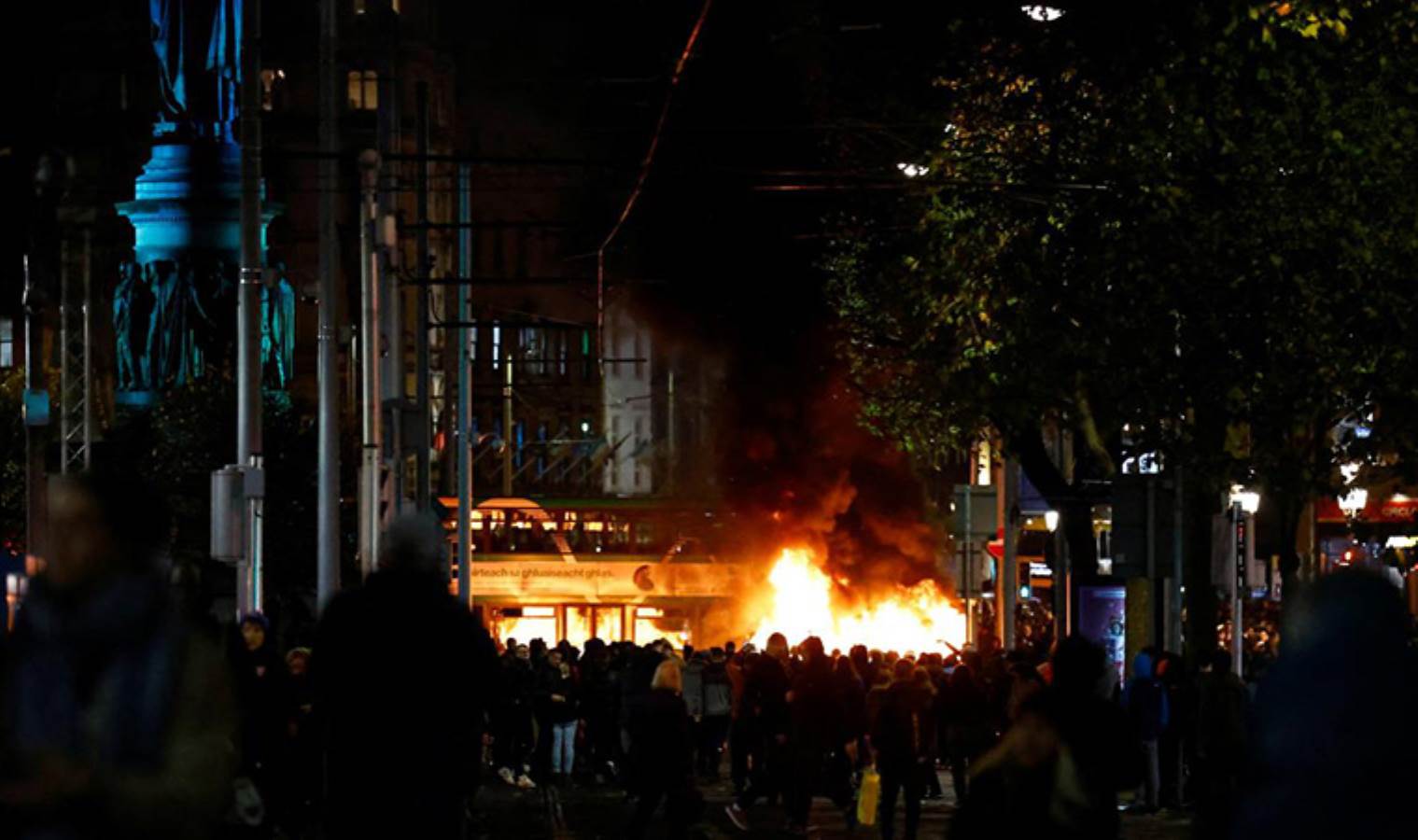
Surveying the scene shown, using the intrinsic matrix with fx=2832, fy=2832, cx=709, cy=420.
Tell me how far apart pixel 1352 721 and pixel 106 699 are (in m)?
3.02

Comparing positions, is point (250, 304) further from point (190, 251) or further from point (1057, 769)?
point (190, 251)

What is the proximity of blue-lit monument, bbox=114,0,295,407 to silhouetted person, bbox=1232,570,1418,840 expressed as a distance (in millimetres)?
66138

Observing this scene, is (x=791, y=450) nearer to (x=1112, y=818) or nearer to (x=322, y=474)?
(x=322, y=474)

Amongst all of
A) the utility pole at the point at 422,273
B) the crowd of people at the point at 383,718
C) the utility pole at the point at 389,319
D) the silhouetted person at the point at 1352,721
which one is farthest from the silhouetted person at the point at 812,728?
the silhouetted person at the point at 1352,721

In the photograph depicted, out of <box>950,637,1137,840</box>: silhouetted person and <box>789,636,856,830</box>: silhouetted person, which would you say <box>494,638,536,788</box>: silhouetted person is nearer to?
<box>789,636,856,830</box>: silhouetted person

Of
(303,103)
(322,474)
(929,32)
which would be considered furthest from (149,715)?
(303,103)

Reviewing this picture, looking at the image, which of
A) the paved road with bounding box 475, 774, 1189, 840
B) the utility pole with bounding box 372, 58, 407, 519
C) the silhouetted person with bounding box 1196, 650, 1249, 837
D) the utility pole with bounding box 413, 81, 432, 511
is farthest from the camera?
the utility pole with bounding box 413, 81, 432, 511

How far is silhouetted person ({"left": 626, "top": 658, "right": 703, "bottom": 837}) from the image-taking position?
21.5m

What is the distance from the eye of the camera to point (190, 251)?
326 feet

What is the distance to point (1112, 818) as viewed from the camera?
1133cm

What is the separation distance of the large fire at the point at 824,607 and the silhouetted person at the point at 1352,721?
68797mm

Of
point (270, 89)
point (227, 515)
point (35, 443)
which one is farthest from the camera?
point (270, 89)

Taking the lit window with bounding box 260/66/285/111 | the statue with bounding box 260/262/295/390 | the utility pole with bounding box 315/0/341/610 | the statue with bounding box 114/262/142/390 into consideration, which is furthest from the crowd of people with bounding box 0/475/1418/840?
the lit window with bounding box 260/66/285/111

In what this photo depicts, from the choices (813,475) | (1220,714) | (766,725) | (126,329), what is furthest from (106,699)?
(126,329)
